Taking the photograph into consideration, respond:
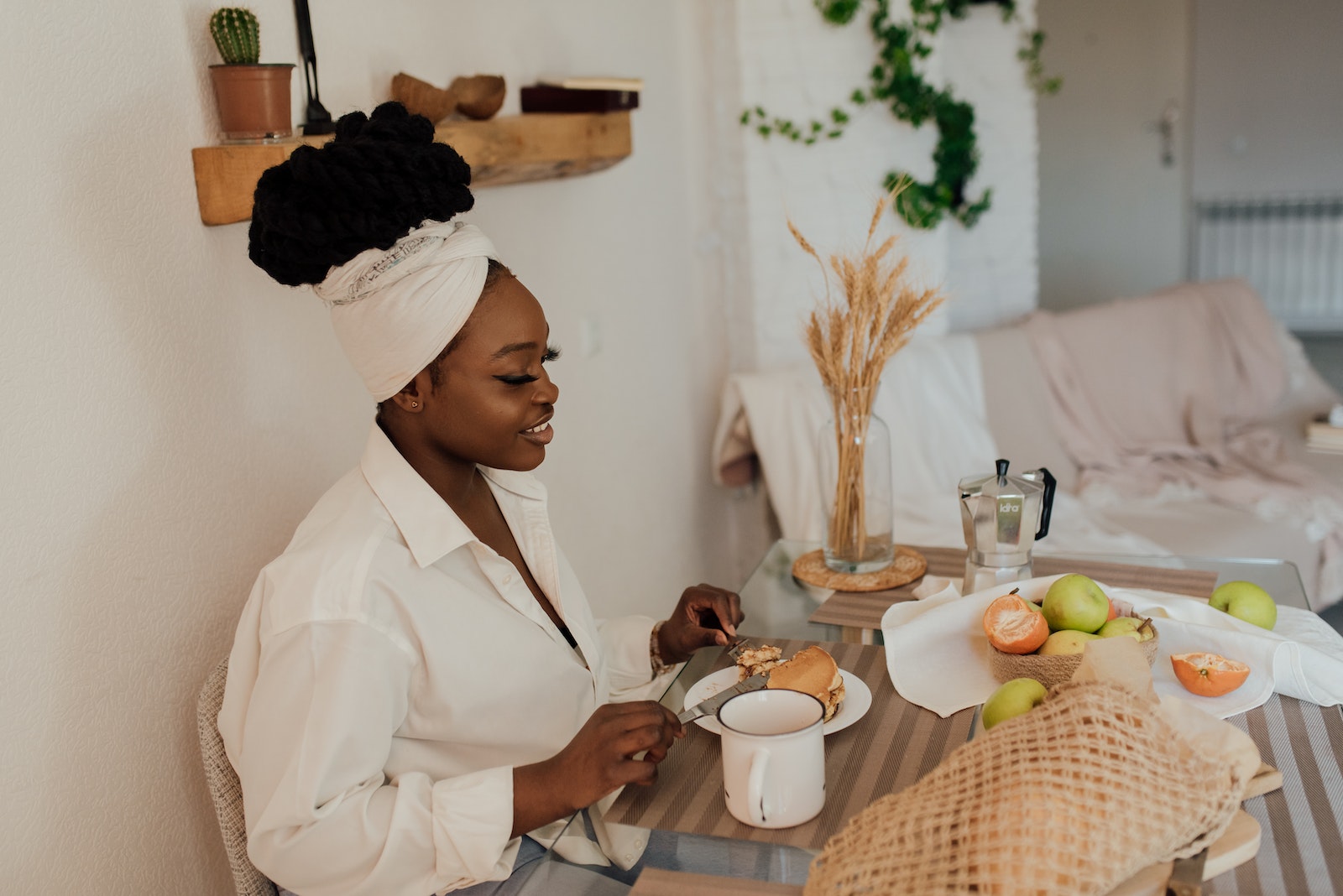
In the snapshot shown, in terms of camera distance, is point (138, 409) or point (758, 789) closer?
point (758, 789)

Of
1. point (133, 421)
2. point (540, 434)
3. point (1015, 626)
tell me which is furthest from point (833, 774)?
point (133, 421)

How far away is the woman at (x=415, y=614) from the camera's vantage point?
1.11m

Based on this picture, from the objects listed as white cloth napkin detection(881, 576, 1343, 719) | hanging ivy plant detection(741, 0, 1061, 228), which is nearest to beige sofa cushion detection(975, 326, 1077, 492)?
hanging ivy plant detection(741, 0, 1061, 228)

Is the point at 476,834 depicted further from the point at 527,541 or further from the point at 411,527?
the point at 527,541

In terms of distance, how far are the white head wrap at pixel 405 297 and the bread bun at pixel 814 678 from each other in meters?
0.52

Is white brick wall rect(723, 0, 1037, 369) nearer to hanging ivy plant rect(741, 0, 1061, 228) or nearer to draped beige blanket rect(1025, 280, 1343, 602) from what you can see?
hanging ivy plant rect(741, 0, 1061, 228)

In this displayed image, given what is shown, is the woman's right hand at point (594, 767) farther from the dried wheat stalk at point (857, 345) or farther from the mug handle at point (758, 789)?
the dried wheat stalk at point (857, 345)

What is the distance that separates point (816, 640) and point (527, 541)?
398 mm

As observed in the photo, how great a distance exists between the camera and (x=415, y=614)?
1.21 meters

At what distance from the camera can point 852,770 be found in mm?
1145

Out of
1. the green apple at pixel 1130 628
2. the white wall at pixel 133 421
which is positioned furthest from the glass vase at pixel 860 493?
the white wall at pixel 133 421

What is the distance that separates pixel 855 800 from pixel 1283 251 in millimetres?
5107

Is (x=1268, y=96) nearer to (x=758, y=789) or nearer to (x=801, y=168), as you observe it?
(x=801, y=168)

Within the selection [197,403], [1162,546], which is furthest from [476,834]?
[1162,546]
